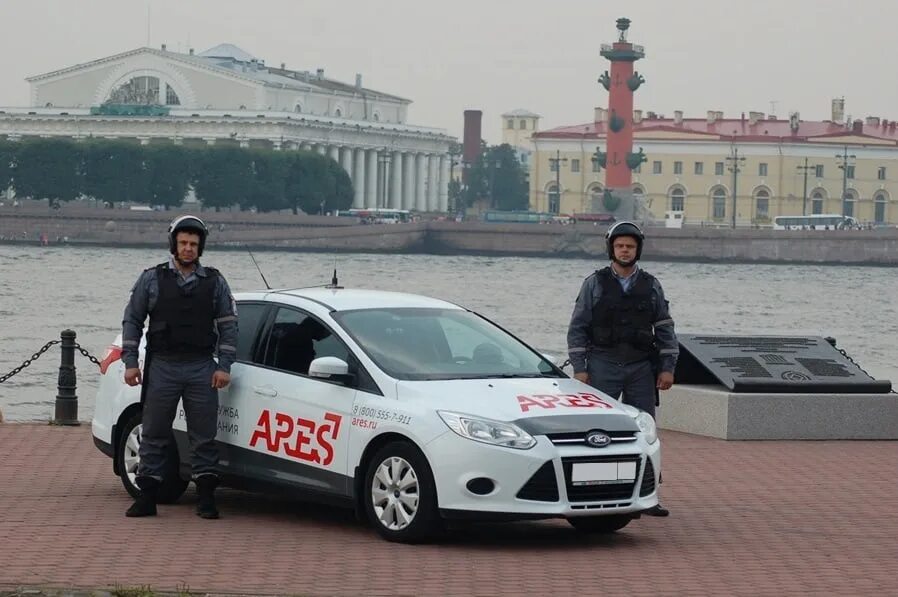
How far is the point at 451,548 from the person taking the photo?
8086 millimetres

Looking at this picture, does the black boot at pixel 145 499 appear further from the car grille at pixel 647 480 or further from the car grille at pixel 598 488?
the car grille at pixel 647 480

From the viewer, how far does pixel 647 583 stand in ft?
24.2

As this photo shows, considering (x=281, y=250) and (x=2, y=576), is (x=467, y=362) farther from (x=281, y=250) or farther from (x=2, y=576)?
(x=281, y=250)

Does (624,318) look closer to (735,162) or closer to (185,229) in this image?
(185,229)

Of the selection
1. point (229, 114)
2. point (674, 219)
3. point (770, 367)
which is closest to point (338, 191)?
point (229, 114)

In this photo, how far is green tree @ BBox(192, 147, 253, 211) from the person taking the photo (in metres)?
109

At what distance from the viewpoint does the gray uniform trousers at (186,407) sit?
8.78m

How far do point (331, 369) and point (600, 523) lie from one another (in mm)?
1350

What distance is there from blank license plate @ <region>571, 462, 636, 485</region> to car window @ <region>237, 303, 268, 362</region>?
72.4 inches

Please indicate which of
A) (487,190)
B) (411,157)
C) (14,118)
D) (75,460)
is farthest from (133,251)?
(75,460)

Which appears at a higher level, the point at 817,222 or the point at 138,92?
the point at 138,92

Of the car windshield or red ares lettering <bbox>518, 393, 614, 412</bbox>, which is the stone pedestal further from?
red ares lettering <bbox>518, 393, 614, 412</bbox>

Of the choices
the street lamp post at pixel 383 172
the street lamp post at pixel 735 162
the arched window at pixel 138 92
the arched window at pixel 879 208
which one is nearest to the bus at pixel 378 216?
the street lamp post at pixel 383 172

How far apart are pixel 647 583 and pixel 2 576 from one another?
2.38 meters
